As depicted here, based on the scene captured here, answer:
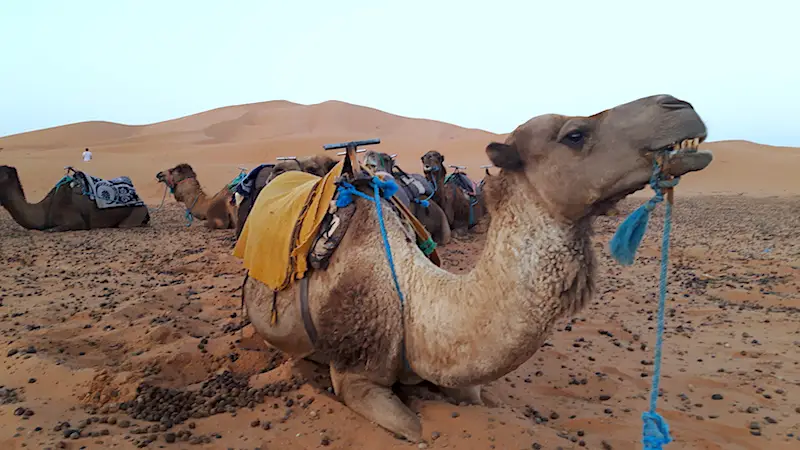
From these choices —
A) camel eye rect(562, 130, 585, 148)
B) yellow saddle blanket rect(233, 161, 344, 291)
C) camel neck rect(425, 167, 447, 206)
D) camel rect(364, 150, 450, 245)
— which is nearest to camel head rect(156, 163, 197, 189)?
camel neck rect(425, 167, 447, 206)

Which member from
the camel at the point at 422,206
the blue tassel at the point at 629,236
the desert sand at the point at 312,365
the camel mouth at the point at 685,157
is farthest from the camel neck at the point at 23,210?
the camel mouth at the point at 685,157

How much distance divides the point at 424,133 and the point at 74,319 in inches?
2302

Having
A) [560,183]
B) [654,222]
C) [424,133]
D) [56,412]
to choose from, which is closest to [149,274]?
[56,412]

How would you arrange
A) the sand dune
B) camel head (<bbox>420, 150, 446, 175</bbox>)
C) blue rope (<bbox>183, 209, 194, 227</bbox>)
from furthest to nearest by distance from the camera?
the sand dune → blue rope (<bbox>183, 209, 194, 227</bbox>) → camel head (<bbox>420, 150, 446, 175</bbox>)

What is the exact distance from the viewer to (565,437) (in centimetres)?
283

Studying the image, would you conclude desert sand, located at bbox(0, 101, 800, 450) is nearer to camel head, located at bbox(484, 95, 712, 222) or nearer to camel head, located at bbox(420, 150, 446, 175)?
camel head, located at bbox(484, 95, 712, 222)

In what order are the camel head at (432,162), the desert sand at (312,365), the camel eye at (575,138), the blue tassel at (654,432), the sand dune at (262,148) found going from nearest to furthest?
the blue tassel at (654,432)
the camel eye at (575,138)
the desert sand at (312,365)
the camel head at (432,162)
the sand dune at (262,148)

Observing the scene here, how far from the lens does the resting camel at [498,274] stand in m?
2.03

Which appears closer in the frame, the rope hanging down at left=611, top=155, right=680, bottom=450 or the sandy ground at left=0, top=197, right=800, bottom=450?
the rope hanging down at left=611, top=155, right=680, bottom=450

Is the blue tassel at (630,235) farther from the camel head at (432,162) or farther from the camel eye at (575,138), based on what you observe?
the camel head at (432,162)

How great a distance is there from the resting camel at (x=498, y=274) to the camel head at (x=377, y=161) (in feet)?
10.9

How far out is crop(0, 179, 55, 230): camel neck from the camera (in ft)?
33.9

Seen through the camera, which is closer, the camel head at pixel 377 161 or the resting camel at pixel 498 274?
the resting camel at pixel 498 274

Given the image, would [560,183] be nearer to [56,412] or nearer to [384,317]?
[384,317]
